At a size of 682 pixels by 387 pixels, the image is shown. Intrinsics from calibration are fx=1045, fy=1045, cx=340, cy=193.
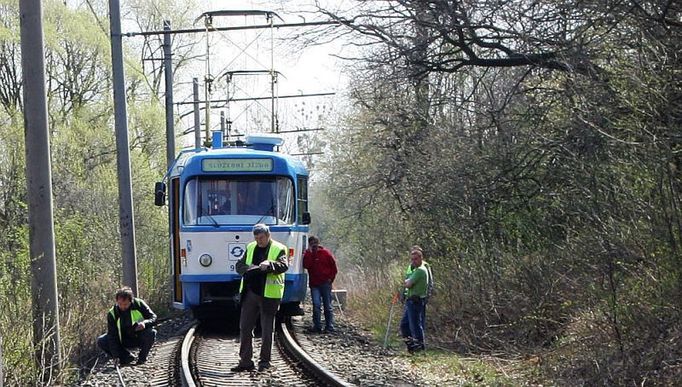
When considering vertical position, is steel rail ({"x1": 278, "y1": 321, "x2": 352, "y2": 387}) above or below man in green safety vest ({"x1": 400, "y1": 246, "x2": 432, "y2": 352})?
below

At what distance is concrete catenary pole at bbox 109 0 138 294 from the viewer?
20234 mm

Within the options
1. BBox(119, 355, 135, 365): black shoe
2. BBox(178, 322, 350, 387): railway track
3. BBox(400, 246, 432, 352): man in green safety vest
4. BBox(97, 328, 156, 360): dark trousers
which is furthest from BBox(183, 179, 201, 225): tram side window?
BBox(400, 246, 432, 352): man in green safety vest

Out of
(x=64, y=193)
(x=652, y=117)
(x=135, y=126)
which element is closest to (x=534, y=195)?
(x=652, y=117)

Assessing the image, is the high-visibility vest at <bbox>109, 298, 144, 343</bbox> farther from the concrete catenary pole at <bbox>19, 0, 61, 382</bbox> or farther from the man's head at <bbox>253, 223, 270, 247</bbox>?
the man's head at <bbox>253, 223, 270, 247</bbox>

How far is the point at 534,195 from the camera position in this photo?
51.4ft

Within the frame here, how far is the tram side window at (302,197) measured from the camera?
19.0 meters

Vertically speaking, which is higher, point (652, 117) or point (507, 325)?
point (652, 117)

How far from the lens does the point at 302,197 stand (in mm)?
19531

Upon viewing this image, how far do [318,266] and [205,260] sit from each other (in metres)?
2.33

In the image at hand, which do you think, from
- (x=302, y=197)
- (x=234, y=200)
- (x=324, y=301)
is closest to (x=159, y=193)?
(x=234, y=200)

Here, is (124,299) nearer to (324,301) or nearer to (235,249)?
(235,249)

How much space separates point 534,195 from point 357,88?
25.1 ft

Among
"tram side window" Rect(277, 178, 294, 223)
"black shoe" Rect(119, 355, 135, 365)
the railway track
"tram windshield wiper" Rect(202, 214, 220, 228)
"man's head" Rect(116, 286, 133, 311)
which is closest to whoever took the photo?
the railway track

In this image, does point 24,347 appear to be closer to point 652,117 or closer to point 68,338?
point 68,338
